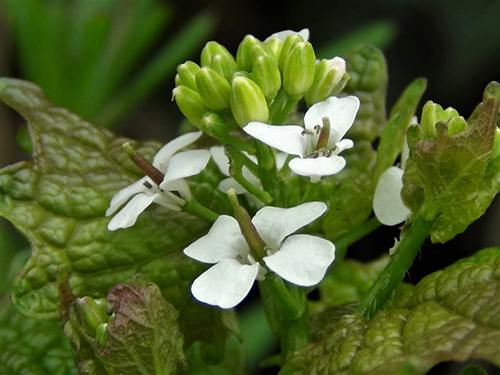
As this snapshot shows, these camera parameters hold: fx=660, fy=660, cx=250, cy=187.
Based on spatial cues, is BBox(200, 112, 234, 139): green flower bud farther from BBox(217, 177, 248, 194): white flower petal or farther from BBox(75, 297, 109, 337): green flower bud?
BBox(75, 297, 109, 337): green flower bud

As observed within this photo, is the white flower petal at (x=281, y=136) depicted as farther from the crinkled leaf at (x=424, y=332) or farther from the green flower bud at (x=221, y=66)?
the crinkled leaf at (x=424, y=332)

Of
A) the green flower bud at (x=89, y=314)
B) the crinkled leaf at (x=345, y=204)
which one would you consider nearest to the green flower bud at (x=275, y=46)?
the crinkled leaf at (x=345, y=204)

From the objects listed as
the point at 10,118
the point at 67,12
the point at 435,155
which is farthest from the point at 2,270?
the point at 435,155

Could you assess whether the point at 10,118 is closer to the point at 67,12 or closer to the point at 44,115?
the point at 67,12

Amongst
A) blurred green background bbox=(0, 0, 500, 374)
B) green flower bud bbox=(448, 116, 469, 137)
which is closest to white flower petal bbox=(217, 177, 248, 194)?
green flower bud bbox=(448, 116, 469, 137)

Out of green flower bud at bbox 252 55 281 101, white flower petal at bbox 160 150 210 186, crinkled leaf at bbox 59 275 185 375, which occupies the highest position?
green flower bud at bbox 252 55 281 101
